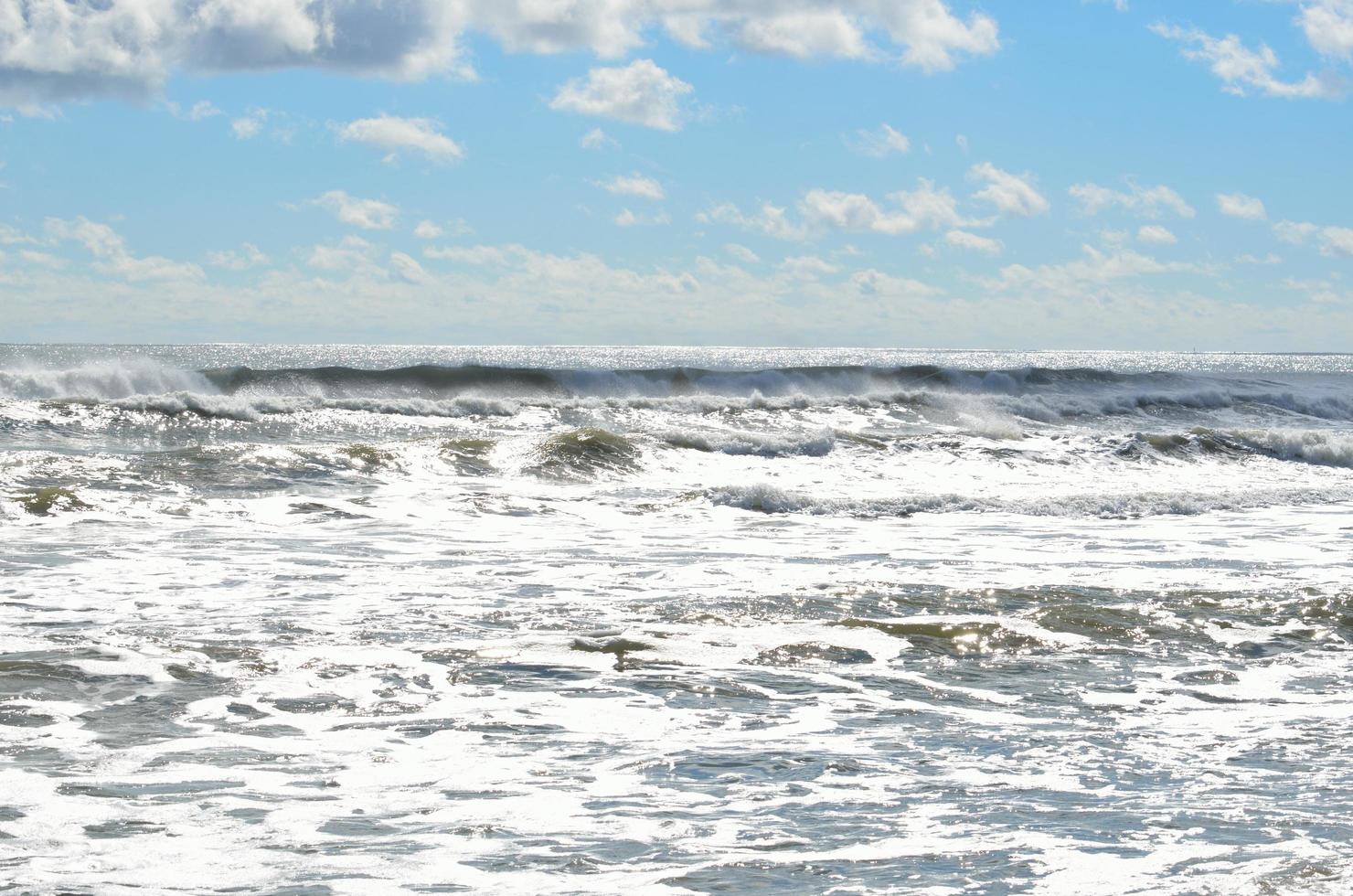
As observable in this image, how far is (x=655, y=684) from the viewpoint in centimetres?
744

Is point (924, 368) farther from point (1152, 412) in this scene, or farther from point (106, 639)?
point (106, 639)

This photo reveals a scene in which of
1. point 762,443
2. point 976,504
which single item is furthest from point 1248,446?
point 976,504

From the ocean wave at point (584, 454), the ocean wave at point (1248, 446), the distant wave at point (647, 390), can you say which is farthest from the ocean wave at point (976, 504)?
the distant wave at point (647, 390)

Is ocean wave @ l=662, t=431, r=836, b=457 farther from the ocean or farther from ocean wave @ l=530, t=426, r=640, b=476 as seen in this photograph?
the ocean

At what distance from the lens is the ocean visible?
4.80 m

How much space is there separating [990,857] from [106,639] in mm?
5828

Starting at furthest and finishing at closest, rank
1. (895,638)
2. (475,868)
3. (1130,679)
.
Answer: (895,638) → (1130,679) → (475,868)

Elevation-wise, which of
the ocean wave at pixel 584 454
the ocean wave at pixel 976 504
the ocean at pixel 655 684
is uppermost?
the ocean wave at pixel 584 454

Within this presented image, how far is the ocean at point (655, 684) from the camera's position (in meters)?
4.80

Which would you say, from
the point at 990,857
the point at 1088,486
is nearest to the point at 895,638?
the point at 990,857

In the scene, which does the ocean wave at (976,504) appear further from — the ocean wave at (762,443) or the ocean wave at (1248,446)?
the ocean wave at (1248,446)

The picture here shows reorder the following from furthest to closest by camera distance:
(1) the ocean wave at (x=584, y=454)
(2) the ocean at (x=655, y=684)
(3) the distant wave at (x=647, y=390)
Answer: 1. (3) the distant wave at (x=647, y=390)
2. (1) the ocean wave at (x=584, y=454)
3. (2) the ocean at (x=655, y=684)

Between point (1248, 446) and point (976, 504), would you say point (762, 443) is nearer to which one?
point (976, 504)

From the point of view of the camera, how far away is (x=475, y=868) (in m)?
4.64
